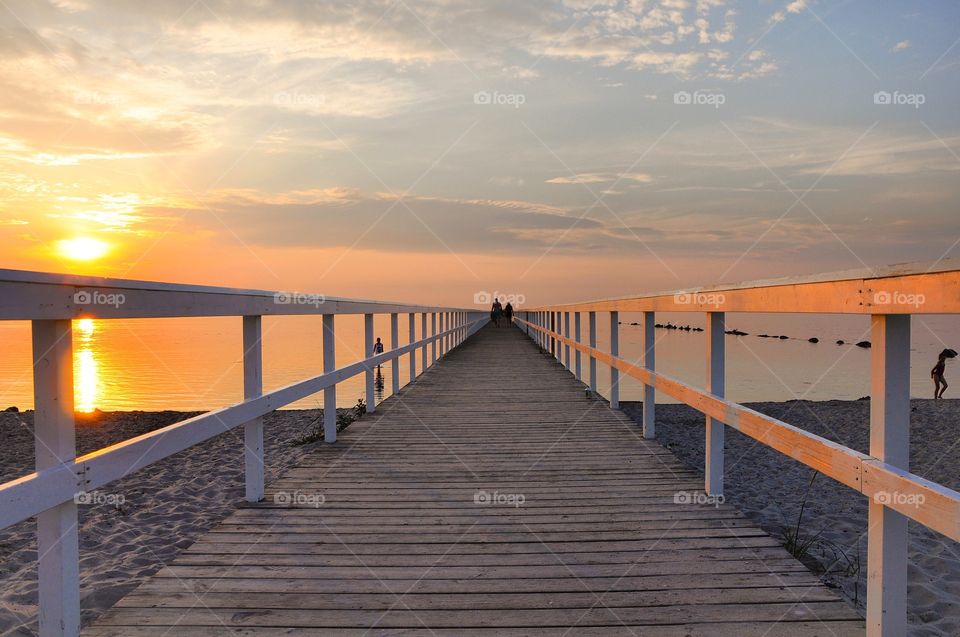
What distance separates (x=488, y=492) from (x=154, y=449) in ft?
7.31

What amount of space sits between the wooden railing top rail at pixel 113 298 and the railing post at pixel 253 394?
127mm

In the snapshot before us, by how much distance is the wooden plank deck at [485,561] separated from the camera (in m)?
2.50

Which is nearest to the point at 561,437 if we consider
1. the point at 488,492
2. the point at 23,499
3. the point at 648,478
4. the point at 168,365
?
the point at 648,478

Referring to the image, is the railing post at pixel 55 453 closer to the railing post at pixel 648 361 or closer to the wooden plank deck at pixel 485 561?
the wooden plank deck at pixel 485 561

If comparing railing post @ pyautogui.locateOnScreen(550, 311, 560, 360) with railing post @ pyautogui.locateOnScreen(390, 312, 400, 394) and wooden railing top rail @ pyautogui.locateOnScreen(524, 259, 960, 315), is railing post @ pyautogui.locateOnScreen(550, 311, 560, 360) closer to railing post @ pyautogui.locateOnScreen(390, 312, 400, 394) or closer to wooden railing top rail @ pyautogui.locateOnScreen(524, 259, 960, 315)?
railing post @ pyautogui.locateOnScreen(390, 312, 400, 394)

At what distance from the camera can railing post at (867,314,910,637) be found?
2.14m

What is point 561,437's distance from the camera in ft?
20.1

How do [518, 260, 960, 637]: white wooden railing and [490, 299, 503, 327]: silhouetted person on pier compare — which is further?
[490, 299, 503, 327]: silhouetted person on pier

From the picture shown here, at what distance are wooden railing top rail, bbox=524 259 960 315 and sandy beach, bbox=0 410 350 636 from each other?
12.6ft

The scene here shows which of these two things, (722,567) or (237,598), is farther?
(722,567)

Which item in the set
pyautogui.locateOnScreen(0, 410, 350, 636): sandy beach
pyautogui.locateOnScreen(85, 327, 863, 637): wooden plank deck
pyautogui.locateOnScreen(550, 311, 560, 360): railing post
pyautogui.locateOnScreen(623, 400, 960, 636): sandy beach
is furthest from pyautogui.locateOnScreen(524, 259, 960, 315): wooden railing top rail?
pyautogui.locateOnScreen(550, 311, 560, 360): railing post

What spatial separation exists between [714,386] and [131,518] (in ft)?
17.1

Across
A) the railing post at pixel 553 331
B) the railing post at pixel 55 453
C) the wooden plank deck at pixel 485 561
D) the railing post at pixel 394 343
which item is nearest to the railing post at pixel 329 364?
the wooden plank deck at pixel 485 561

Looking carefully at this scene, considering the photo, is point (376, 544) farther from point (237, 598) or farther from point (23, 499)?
point (23, 499)
